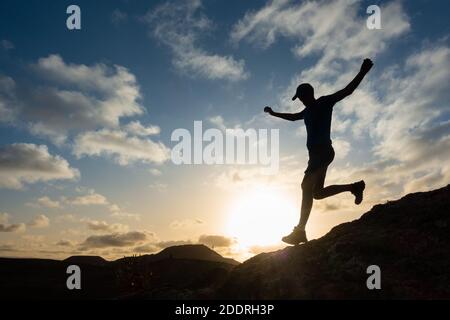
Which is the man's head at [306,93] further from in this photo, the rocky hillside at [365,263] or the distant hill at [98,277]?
the distant hill at [98,277]

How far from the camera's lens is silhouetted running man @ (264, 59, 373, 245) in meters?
7.73

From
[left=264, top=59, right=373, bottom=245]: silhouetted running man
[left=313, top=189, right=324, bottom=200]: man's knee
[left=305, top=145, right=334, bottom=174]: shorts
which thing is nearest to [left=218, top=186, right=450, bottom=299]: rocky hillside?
[left=264, top=59, right=373, bottom=245]: silhouetted running man

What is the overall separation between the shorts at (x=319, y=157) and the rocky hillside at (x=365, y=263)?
1349 millimetres

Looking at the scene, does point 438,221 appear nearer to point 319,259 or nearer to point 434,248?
point 434,248

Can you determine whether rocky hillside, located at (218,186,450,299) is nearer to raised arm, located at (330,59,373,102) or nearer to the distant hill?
the distant hill

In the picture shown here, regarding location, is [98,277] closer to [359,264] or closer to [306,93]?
[306,93]

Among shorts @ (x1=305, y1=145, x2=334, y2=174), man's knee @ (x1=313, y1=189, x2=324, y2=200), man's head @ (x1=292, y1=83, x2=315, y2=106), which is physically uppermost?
man's head @ (x1=292, y1=83, x2=315, y2=106)

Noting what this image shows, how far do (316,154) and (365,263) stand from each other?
211 cm

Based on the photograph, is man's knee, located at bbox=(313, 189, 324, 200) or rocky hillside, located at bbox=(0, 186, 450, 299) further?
man's knee, located at bbox=(313, 189, 324, 200)

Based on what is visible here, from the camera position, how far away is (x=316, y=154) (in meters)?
7.73

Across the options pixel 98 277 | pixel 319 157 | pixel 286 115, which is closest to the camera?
pixel 319 157

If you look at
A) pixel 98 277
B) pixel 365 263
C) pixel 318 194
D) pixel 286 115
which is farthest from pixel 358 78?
pixel 98 277
